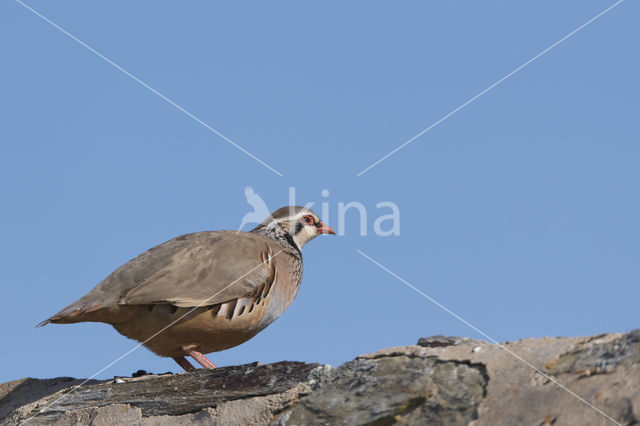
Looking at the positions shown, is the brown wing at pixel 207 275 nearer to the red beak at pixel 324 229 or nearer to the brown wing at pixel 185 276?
the brown wing at pixel 185 276

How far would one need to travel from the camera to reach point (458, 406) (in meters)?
3.28

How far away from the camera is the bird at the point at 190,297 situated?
6582 millimetres

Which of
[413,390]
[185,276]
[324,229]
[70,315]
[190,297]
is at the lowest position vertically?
[413,390]

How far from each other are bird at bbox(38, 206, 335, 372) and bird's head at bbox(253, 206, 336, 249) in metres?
1.23

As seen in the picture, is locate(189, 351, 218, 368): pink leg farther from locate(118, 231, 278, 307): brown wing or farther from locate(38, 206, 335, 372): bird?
locate(118, 231, 278, 307): brown wing

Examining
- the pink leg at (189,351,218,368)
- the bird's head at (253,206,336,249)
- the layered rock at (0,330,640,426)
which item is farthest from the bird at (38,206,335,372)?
the layered rock at (0,330,640,426)

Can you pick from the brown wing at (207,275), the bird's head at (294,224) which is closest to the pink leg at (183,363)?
the brown wing at (207,275)

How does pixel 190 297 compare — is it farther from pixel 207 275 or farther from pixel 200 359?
pixel 200 359

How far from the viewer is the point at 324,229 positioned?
9578mm

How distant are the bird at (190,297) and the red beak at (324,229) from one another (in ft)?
6.47

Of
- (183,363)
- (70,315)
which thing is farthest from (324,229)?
(70,315)

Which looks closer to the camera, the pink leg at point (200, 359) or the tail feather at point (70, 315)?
the tail feather at point (70, 315)

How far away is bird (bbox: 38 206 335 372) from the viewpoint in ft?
21.6

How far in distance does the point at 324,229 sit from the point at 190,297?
321 cm
